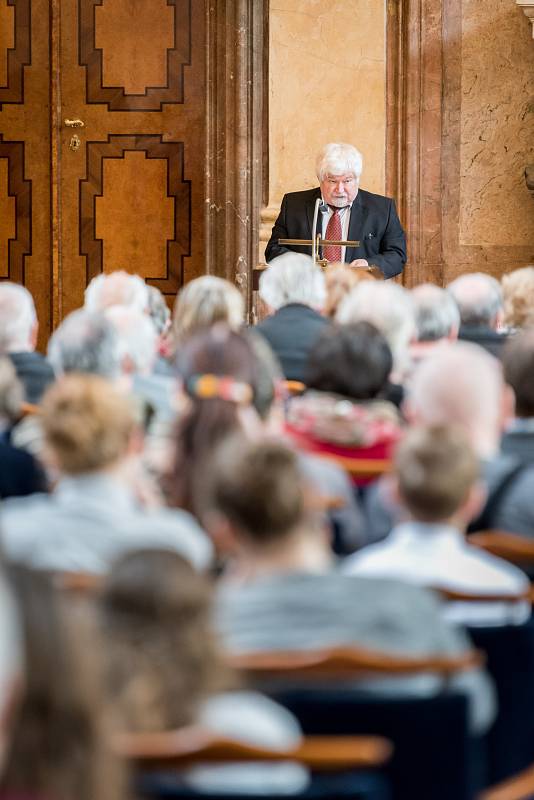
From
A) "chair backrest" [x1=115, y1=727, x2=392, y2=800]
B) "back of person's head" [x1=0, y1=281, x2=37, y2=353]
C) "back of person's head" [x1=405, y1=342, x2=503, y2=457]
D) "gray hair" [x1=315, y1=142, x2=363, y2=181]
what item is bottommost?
"chair backrest" [x1=115, y1=727, x2=392, y2=800]

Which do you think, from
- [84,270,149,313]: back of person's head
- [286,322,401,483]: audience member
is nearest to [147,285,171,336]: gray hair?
[84,270,149,313]: back of person's head

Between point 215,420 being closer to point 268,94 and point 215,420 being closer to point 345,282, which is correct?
point 345,282

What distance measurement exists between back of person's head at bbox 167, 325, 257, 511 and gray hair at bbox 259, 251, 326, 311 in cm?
185

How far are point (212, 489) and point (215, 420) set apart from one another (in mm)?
1016

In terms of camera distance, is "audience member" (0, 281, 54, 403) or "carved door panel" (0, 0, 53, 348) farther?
"carved door panel" (0, 0, 53, 348)

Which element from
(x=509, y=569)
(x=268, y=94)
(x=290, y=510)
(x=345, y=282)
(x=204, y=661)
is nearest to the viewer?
(x=204, y=661)

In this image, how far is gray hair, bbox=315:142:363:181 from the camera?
26.0 feet

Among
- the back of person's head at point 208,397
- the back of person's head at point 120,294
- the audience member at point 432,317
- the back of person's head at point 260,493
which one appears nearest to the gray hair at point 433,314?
the audience member at point 432,317

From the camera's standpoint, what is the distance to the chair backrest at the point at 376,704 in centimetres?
206

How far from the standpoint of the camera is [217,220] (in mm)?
9906

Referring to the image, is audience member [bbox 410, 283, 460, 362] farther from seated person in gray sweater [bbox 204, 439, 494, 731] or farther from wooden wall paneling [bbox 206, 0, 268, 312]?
wooden wall paneling [bbox 206, 0, 268, 312]

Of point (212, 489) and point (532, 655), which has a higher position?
point (212, 489)

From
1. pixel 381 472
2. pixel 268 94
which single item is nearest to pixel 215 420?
pixel 381 472

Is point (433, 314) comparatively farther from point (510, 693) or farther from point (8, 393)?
point (510, 693)
